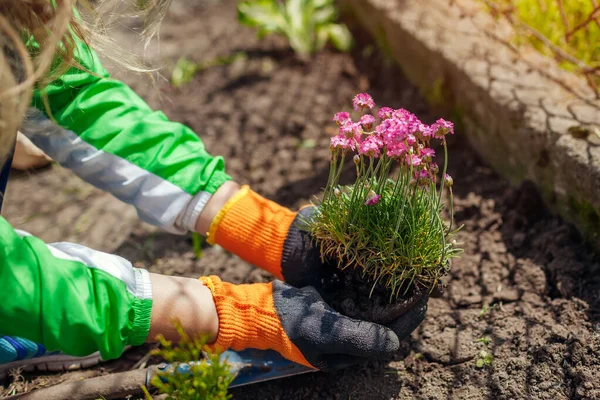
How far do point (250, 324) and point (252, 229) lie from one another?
34 centimetres

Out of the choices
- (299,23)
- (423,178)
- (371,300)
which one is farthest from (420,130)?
(299,23)

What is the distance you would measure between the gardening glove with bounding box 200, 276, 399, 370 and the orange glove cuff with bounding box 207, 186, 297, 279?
0.15m

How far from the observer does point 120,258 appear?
167cm

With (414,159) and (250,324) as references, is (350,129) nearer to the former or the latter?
(414,159)

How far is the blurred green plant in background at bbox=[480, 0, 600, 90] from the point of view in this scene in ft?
8.34

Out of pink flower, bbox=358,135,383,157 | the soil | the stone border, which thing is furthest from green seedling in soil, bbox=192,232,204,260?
the stone border

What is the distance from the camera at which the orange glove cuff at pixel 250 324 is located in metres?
1.69

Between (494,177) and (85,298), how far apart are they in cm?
168

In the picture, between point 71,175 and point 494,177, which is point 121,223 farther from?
point 494,177

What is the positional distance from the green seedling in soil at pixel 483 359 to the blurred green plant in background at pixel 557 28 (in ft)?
4.13

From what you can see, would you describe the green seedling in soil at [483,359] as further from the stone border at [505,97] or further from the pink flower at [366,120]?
the pink flower at [366,120]

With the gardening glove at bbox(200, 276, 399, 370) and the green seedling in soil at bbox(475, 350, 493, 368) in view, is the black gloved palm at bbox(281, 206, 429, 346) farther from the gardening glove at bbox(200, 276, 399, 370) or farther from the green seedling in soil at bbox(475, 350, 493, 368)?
the green seedling in soil at bbox(475, 350, 493, 368)

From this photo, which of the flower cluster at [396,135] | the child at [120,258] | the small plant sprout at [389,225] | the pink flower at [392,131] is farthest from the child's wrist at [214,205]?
the pink flower at [392,131]

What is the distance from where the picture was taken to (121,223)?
8.75 ft
